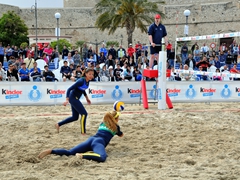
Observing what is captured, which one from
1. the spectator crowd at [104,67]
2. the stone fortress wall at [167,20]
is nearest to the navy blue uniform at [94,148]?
the spectator crowd at [104,67]

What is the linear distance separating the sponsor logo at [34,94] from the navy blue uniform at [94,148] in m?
7.03

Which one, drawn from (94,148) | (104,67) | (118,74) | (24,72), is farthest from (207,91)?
(94,148)

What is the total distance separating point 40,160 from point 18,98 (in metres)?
7.35

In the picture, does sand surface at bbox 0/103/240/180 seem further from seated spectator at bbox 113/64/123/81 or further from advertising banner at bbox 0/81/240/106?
seated spectator at bbox 113/64/123/81

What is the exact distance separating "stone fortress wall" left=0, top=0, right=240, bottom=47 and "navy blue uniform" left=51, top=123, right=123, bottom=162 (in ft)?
144

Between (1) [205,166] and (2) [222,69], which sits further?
(2) [222,69]

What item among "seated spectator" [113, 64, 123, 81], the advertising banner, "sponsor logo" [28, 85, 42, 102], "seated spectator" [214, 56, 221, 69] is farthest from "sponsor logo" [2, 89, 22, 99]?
"seated spectator" [214, 56, 221, 69]

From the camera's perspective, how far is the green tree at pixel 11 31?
160 ft

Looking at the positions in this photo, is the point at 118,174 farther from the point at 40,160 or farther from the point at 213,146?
the point at 213,146

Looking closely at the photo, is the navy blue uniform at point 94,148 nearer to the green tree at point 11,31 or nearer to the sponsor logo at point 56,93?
the sponsor logo at point 56,93

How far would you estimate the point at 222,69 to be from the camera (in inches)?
713

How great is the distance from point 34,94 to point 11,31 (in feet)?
125

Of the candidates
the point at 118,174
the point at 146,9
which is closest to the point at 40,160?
the point at 118,174

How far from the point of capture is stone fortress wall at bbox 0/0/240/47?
4831 cm
